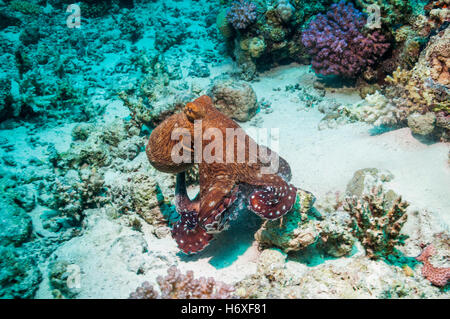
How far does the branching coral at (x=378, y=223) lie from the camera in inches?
132

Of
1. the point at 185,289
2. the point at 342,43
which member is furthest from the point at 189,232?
the point at 342,43

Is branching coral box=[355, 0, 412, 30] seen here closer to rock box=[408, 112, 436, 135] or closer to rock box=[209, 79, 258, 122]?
rock box=[408, 112, 436, 135]

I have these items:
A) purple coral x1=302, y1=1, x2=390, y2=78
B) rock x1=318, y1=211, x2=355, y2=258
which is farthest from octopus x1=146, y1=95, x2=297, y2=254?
purple coral x1=302, y1=1, x2=390, y2=78

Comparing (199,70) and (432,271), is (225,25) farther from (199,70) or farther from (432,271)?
(432,271)

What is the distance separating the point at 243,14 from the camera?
29.5 feet

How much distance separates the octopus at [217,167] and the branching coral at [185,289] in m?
0.48

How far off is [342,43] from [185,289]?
7.74m

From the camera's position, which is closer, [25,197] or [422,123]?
[422,123]

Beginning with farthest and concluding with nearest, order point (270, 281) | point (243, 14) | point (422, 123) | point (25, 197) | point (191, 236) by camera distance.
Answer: point (243, 14) → point (25, 197) → point (422, 123) → point (191, 236) → point (270, 281)

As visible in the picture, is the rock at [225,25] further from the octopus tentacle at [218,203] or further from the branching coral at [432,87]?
the octopus tentacle at [218,203]

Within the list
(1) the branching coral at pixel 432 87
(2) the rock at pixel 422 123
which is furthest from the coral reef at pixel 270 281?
(1) the branching coral at pixel 432 87

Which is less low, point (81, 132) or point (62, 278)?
point (81, 132)

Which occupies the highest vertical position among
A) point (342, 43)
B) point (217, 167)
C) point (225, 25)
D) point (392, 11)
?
point (392, 11)

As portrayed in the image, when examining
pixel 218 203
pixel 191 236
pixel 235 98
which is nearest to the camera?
pixel 218 203
